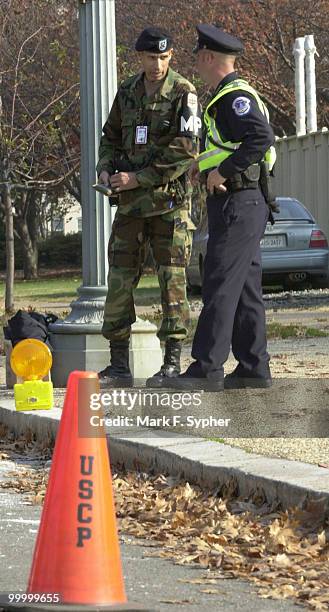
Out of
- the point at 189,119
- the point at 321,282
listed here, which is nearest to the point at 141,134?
the point at 189,119

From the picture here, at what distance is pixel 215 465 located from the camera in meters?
6.26

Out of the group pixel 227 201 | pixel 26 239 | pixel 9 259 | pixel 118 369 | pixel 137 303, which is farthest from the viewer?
pixel 26 239

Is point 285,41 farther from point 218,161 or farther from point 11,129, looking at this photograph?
point 218,161

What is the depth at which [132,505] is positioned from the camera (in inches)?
249

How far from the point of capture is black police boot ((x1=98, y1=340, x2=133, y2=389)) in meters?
8.76

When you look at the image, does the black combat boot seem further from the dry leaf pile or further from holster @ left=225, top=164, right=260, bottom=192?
the dry leaf pile

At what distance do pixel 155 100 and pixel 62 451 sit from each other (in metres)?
4.27

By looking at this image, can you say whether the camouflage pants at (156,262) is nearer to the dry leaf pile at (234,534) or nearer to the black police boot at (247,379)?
the black police boot at (247,379)

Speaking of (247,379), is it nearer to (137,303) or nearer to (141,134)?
(141,134)

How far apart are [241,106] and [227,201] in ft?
1.68

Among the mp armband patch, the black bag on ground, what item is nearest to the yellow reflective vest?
the mp armband patch

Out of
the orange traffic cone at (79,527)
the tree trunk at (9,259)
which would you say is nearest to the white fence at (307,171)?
the tree trunk at (9,259)

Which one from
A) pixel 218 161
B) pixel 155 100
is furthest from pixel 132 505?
pixel 155 100

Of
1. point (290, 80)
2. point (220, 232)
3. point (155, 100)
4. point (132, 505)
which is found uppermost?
point (290, 80)
